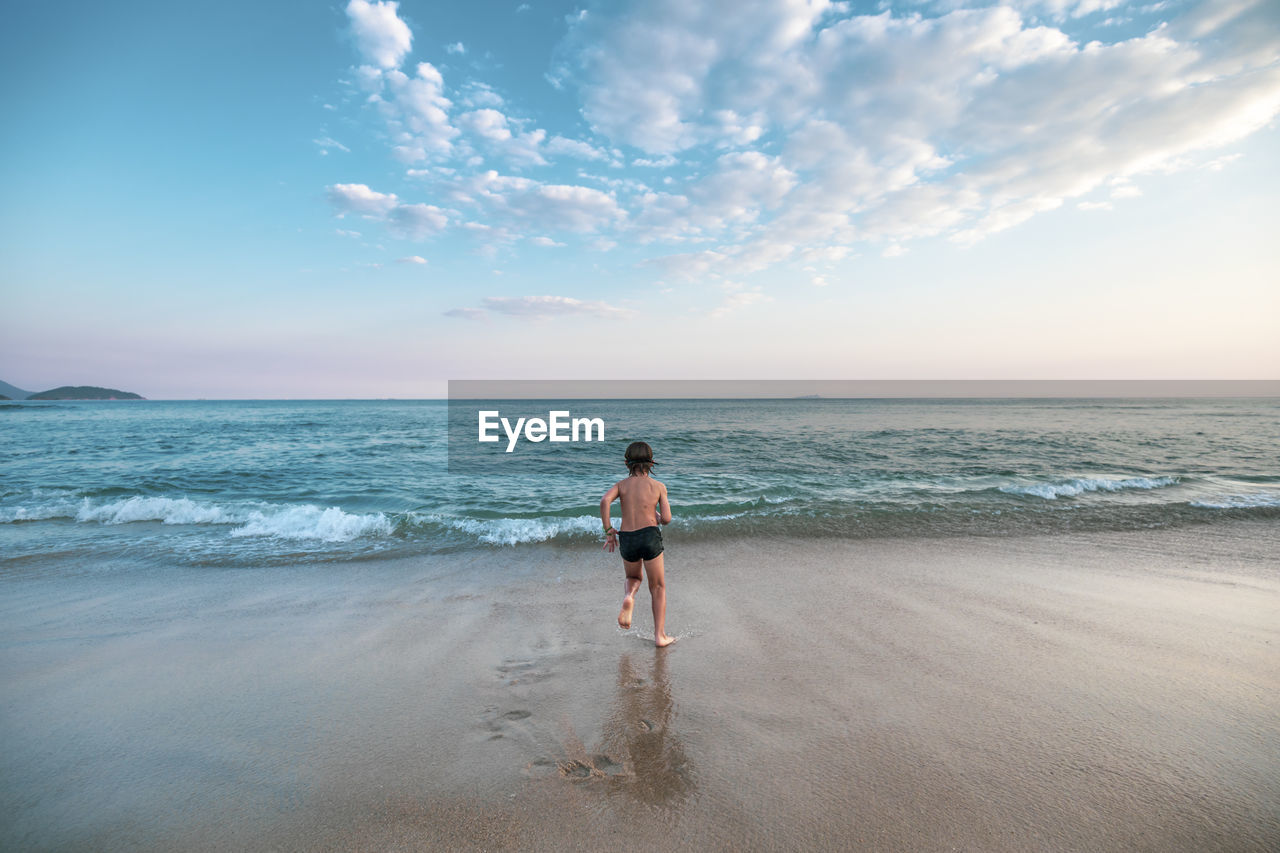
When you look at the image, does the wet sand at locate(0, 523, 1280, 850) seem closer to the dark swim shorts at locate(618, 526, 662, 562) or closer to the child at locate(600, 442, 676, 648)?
the child at locate(600, 442, 676, 648)

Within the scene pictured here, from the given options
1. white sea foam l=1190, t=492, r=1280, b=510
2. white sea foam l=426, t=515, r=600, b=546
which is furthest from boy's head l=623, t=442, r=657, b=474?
white sea foam l=1190, t=492, r=1280, b=510

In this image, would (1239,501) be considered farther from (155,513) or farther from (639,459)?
(155,513)

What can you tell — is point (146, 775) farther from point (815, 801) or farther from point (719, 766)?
point (815, 801)

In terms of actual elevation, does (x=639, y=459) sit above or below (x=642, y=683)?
above

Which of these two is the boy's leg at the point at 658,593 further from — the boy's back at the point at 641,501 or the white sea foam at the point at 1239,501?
the white sea foam at the point at 1239,501

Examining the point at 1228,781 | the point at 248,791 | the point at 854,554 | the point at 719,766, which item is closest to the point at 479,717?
the point at 248,791

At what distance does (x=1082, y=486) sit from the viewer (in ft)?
45.0

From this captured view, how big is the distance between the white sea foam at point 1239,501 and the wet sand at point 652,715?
5854mm

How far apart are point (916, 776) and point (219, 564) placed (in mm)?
9520

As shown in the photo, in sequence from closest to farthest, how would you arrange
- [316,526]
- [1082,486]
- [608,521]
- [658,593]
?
1. [608,521]
2. [658,593]
3. [316,526]
4. [1082,486]

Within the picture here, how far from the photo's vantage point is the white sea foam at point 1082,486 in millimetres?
12981

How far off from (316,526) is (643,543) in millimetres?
8183

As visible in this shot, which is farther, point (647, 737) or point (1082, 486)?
point (1082, 486)

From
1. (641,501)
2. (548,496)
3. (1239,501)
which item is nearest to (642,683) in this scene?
(641,501)
